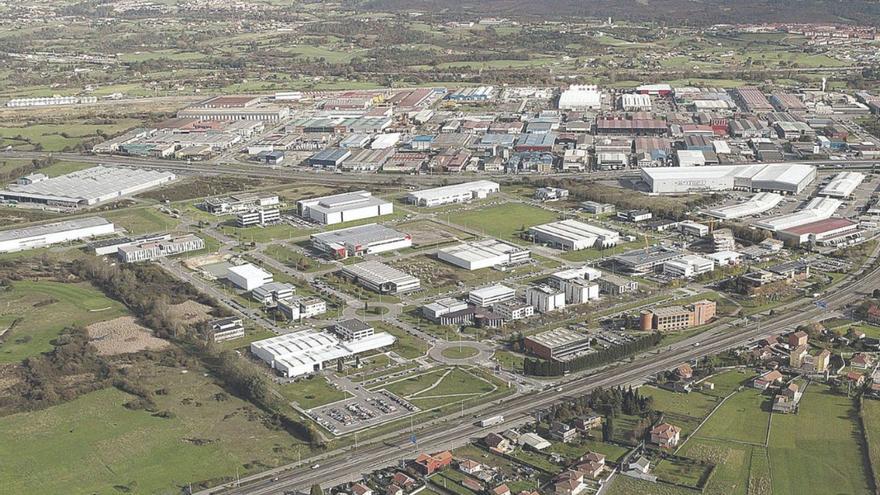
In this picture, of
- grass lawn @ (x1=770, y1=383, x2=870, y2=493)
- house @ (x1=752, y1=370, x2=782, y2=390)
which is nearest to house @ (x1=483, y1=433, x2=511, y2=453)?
grass lawn @ (x1=770, y1=383, x2=870, y2=493)

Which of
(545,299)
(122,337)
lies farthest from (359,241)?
(122,337)

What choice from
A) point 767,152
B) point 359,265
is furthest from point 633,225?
point 767,152

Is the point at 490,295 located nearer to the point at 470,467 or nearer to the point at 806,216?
the point at 470,467

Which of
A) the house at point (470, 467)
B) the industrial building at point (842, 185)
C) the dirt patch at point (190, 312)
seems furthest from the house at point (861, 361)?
the dirt patch at point (190, 312)

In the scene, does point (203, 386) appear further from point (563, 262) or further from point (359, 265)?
point (563, 262)

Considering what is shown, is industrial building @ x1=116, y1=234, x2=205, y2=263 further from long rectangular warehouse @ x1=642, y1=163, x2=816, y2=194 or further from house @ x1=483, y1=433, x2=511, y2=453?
long rectangular warehouse @ x1=642, y1=163, x2=816, y2=194

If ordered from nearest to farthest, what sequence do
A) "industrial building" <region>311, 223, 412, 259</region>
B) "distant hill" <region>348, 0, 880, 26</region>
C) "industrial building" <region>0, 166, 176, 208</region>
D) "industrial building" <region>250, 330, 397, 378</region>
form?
"industrial building" <region>250, 330, 397, 378</region> < "industrial building" <region>311, 223, 412, 259</region> < "industrial building" <region>0, 166, 176, 208</region> < "distant hill" <region>348, 0, 880, 26</region>
